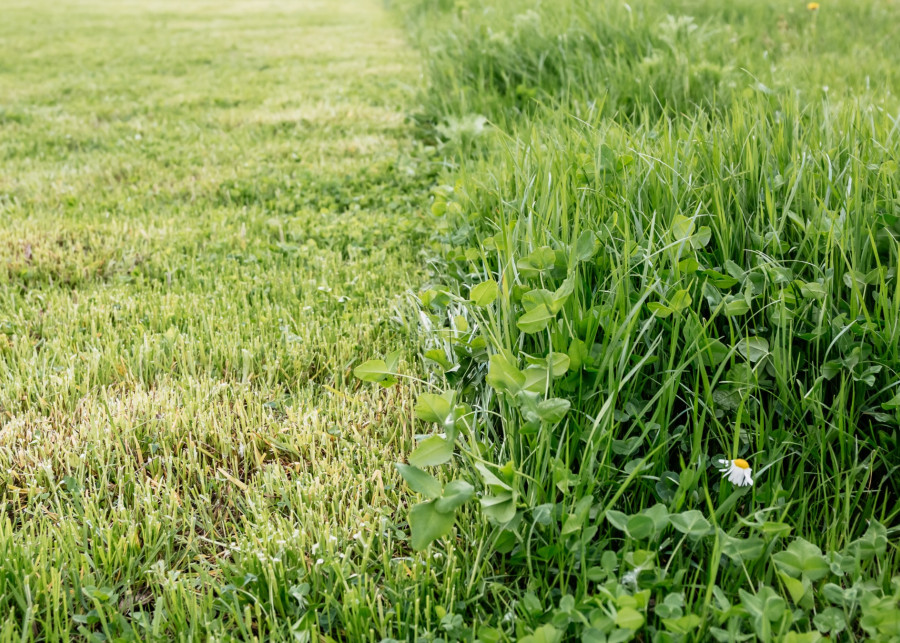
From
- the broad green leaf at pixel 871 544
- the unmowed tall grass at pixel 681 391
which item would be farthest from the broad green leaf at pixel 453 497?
the broad green leaf at pixel 871 544

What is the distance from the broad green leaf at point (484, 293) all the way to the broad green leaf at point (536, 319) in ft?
0.50

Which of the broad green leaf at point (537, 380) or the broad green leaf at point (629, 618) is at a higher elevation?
the broad green leaf at point (537, 380)

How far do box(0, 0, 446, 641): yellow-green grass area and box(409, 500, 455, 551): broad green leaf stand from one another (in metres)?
0.13

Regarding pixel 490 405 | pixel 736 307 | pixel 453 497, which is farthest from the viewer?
pixel 490 405

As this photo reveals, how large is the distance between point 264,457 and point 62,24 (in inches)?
651

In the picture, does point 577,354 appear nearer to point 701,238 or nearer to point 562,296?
point 562,296

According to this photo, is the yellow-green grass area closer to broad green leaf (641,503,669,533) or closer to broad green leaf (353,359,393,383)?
broad green leaf (353,359,393,383)

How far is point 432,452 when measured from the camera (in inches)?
57.7

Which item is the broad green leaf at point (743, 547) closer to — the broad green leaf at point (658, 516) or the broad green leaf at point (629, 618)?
the broad green leaf at point (658, 516)

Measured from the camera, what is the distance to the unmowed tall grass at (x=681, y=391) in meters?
1.34

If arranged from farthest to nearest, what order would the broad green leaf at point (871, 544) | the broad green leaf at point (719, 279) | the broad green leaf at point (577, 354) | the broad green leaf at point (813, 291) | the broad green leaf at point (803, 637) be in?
the broad green leaf at point (719, 279) < the broad green leaf at point (813, 291) < the broad green leaf at point (577, 354) < the broad green leaf at point (871, 544) < the broad green leaf at point (803, 637)

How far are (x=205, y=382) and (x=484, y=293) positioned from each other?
101 cm

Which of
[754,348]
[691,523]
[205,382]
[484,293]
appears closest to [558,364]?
[484,293]

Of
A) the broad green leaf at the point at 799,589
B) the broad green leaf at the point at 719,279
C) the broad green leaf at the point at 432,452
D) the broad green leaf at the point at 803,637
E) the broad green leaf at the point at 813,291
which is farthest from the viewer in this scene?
the broad green leaf at the point at 719,279
